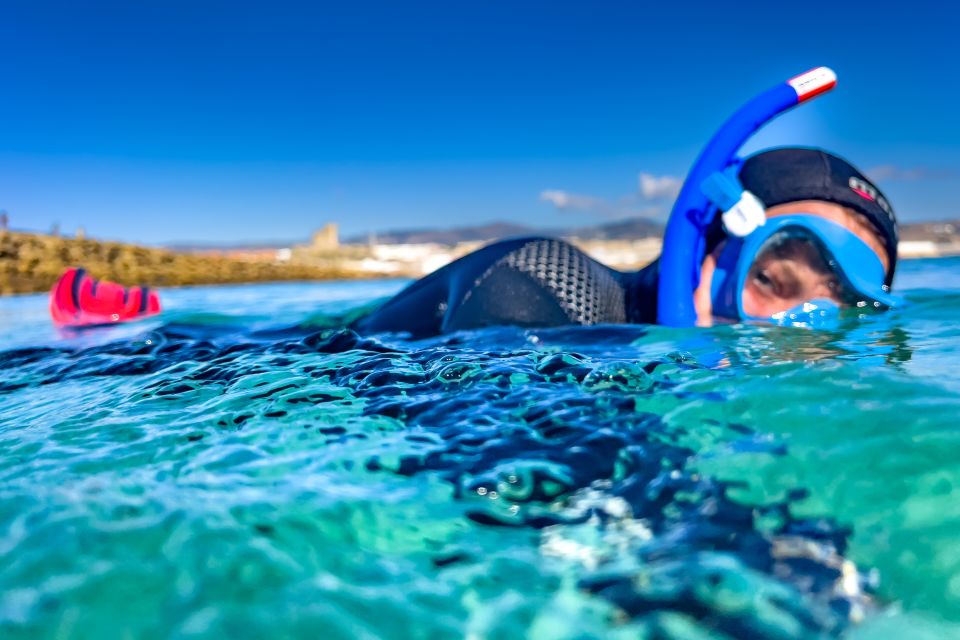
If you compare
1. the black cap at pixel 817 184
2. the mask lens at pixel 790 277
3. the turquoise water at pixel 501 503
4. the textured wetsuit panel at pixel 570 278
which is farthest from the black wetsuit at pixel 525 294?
the turquoise water at pixel 501 503

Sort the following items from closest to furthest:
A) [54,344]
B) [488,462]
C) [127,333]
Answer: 1. [488,462]
2. [54,344]
3. [127,333]

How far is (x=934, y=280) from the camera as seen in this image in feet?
23.1

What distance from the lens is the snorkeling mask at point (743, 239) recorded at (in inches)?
118

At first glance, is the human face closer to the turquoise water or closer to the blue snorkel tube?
the blue snorkel tube

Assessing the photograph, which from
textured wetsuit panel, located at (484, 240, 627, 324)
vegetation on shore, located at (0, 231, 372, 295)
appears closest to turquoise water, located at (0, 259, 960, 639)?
textured wetsuit panel, located at (484, 240, 627, 324)

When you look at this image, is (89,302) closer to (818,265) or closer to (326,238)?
(818,265)

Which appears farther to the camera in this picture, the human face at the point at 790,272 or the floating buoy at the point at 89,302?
the floating buoy at the point at 89,302

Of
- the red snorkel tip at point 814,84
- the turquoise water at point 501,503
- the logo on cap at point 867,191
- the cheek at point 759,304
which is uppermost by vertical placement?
the red snorkel tip at point 814,84

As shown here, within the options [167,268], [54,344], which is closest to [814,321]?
[54,344]

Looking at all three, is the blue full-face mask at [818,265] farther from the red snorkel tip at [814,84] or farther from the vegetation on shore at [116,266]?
the vegetation on shore at [116,266]

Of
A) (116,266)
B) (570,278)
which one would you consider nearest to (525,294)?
(570,278)

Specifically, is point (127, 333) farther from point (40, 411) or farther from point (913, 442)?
point (913, 442)

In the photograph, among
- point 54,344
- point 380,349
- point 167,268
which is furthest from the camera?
point 167,268

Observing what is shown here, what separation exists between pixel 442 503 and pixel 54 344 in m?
4.43
